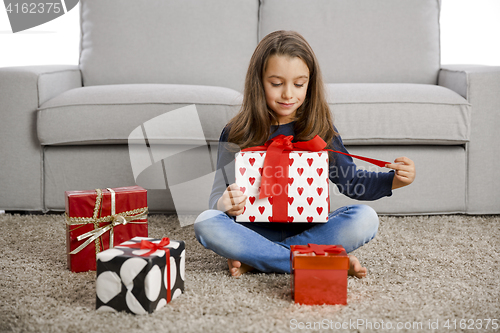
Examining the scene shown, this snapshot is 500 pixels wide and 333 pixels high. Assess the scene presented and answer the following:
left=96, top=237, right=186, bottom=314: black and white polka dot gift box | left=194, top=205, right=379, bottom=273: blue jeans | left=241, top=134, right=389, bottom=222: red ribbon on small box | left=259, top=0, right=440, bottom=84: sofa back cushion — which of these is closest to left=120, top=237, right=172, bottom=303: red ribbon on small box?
left=96, top=237, right=186, bottom=314: black and white polka dot gift box

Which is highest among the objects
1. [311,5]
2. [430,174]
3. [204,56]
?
[311,5]

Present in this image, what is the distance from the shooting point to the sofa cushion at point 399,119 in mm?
1530

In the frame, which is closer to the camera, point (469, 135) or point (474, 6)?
point (469, 135)

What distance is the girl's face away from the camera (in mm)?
1115

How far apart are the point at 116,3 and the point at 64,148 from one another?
2.64ft

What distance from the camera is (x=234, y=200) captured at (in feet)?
3.28

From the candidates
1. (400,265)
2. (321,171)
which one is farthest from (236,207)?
(400,265)

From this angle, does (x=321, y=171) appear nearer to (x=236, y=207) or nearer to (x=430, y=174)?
(x=236, y=207)

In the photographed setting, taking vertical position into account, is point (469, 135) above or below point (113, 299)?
above

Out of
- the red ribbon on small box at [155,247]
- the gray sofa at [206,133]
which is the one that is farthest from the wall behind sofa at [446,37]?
the red ribbon on small box at [155,247]

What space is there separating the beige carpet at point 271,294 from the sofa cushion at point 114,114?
0.38 metres

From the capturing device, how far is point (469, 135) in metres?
1.56

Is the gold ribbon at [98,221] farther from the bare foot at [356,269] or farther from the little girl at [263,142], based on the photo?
the bare foot at [356,269]

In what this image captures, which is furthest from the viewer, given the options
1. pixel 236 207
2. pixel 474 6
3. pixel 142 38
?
pixel 474 6
